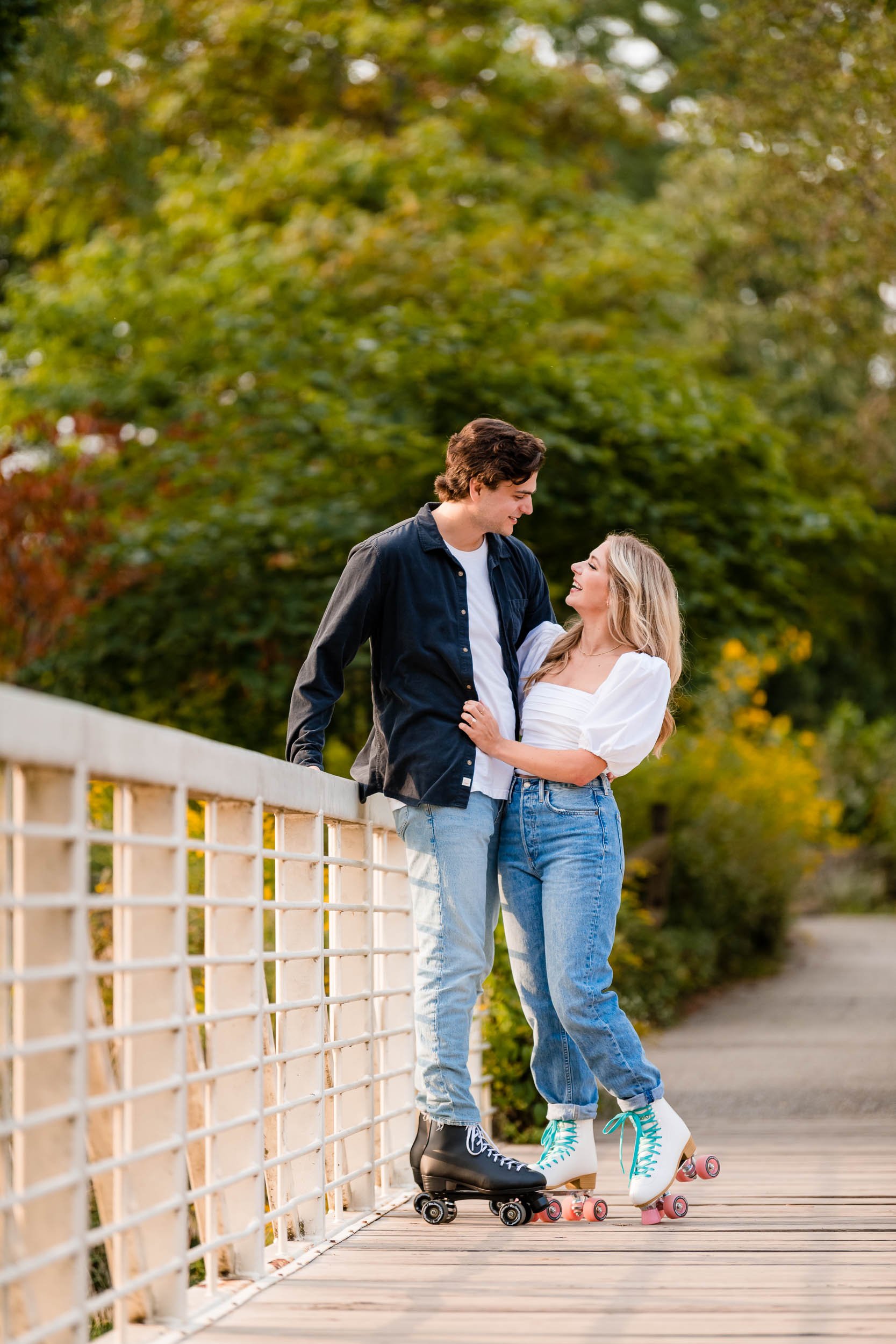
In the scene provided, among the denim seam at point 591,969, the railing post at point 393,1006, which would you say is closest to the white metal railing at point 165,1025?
the railing post at point 393,1006

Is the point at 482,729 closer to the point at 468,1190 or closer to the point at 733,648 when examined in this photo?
the point at 468,1190

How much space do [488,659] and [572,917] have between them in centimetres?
60

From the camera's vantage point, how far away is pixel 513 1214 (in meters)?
3.23

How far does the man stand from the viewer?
10.4 feet

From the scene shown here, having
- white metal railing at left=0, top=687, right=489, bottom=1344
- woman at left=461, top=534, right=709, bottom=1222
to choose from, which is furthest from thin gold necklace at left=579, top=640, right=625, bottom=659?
white metal railing at left=0, top=687, right=489, bottom=1344

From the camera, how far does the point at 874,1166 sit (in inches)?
161

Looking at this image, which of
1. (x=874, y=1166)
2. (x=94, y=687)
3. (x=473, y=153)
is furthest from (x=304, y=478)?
(x=473, y=153)

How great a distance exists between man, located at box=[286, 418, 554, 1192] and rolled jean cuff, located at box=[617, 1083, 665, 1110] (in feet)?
0.83

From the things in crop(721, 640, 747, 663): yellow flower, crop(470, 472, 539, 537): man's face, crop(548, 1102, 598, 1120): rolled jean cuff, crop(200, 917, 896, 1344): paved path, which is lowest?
crop(200, 917, 896, 1344): paved path

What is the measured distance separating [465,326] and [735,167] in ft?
23.2

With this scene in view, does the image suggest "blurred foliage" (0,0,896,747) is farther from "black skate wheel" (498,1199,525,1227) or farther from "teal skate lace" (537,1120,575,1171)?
"black skate wheel" (498,1199,525,1227)

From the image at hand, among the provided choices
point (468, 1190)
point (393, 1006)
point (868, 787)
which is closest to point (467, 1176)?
point (468, 1190)

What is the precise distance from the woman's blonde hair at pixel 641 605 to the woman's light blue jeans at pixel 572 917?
0.88 ft

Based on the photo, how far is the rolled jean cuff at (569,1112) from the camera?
3.40 m
